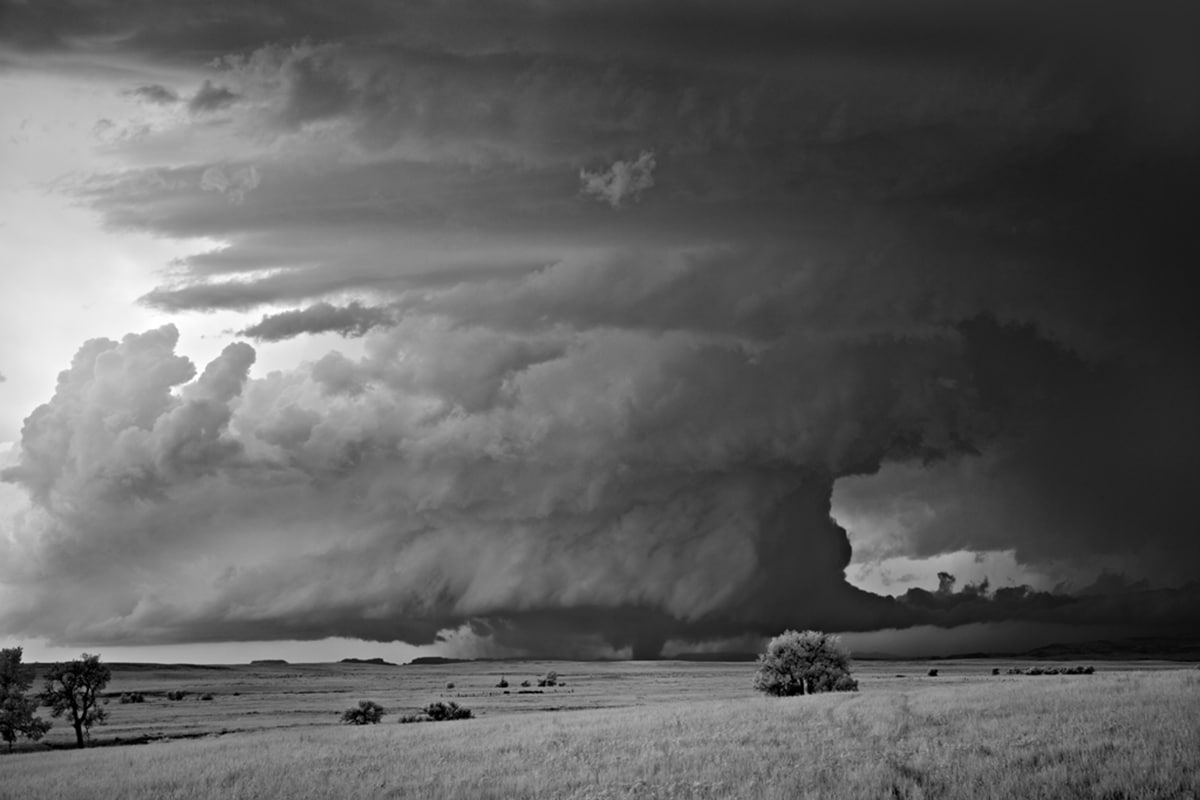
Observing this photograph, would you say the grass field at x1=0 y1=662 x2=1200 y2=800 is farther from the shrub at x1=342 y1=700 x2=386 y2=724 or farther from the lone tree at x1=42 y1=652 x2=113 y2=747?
the lone tree at x1=42 y1=652 x2=113 y2=747

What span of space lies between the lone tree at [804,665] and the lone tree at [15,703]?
58.6 metres

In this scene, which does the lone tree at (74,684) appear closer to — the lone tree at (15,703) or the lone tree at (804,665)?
the lone tree at (15,703)

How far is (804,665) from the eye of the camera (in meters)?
74.1

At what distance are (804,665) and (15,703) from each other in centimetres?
6251

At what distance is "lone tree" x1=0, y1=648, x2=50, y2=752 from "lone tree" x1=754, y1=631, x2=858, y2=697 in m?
58.6

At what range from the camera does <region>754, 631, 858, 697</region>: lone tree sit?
73438mm

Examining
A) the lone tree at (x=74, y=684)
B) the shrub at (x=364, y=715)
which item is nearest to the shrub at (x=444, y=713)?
the shrub at (x=364, y=715)

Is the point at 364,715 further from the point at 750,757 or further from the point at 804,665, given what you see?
the point at 750,757

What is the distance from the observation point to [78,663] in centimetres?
7988

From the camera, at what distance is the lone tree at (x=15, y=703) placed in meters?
71.6

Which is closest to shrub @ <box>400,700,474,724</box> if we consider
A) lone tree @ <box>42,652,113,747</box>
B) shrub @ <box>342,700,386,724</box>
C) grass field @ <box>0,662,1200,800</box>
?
shrub @ <box>342,700,386,724</box>

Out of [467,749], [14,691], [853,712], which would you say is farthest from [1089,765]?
[14,691]

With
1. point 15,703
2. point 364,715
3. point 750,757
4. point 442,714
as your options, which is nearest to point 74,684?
point 15,703

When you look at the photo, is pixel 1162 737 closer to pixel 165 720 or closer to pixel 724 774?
pixel 724 774
